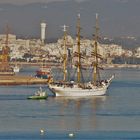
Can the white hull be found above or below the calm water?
above

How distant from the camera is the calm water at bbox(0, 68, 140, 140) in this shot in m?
38.4

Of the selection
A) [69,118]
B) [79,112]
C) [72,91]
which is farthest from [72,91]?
[69,118]

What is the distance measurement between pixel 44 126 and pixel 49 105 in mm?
14817

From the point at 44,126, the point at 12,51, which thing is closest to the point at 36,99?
the point at 44,126

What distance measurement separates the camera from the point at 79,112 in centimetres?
5053

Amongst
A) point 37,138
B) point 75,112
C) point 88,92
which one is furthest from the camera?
point 88,92

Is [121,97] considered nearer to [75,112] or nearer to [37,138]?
[75,112]

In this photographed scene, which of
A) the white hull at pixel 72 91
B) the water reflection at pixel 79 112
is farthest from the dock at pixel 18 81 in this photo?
the water reflection at pixel 79 112

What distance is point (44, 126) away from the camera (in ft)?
135

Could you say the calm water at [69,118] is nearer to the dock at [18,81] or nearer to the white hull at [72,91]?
the white hull at [72,91]

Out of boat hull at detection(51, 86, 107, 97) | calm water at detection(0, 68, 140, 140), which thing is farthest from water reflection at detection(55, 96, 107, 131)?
boat hull at detection(51, 86, 107, 97)

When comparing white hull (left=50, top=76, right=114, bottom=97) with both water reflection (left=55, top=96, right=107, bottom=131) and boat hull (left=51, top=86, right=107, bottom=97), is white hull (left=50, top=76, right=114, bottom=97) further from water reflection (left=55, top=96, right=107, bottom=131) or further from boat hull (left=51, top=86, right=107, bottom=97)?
water reflection (left=55, top=96, right=107, bottom=131)

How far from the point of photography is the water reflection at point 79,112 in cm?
4222

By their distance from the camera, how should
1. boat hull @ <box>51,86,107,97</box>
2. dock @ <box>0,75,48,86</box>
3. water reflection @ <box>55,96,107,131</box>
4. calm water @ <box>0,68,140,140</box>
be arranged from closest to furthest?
calm water @ <box>0,68,140,140</box> < water reflection @ <box>55,96,107,131</box> < boat hull @ <box>51,86,107,97</box> < dock @ <box>0,75,48,86</box>
